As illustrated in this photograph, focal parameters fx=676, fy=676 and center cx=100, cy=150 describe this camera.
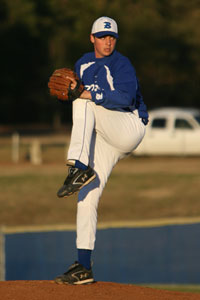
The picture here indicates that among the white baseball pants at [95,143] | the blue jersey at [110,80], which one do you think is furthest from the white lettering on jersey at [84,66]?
the white baseball pants at [95,143]

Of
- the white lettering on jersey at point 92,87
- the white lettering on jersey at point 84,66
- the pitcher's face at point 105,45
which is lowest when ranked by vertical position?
the white lettering on jersey at point 92,87

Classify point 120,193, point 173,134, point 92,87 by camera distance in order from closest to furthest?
point 92,87 → point 120,193 → point 173,134

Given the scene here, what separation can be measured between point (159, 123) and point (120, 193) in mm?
5308

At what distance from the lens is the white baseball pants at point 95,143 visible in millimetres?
5277

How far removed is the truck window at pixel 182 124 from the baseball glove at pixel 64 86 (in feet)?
69.2

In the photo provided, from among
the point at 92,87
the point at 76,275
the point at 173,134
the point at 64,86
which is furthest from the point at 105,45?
the point at 173,134

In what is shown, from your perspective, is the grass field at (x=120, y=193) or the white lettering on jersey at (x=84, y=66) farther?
the grass field at (x=120, y=193)

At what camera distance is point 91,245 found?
18.4 feet

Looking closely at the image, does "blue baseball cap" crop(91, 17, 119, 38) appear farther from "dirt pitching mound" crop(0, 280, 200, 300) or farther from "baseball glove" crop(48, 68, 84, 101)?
"dirt pitching mound" crop(0, 280, 200, 300)

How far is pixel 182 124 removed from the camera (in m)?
26.4

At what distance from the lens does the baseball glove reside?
17.2ft

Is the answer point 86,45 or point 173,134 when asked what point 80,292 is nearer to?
point 173,134

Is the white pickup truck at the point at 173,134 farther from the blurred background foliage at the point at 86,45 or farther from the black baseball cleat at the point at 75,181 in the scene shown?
the black baseball cleat at the point at 75,181

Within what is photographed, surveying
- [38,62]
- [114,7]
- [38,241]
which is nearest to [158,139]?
[38,241]
